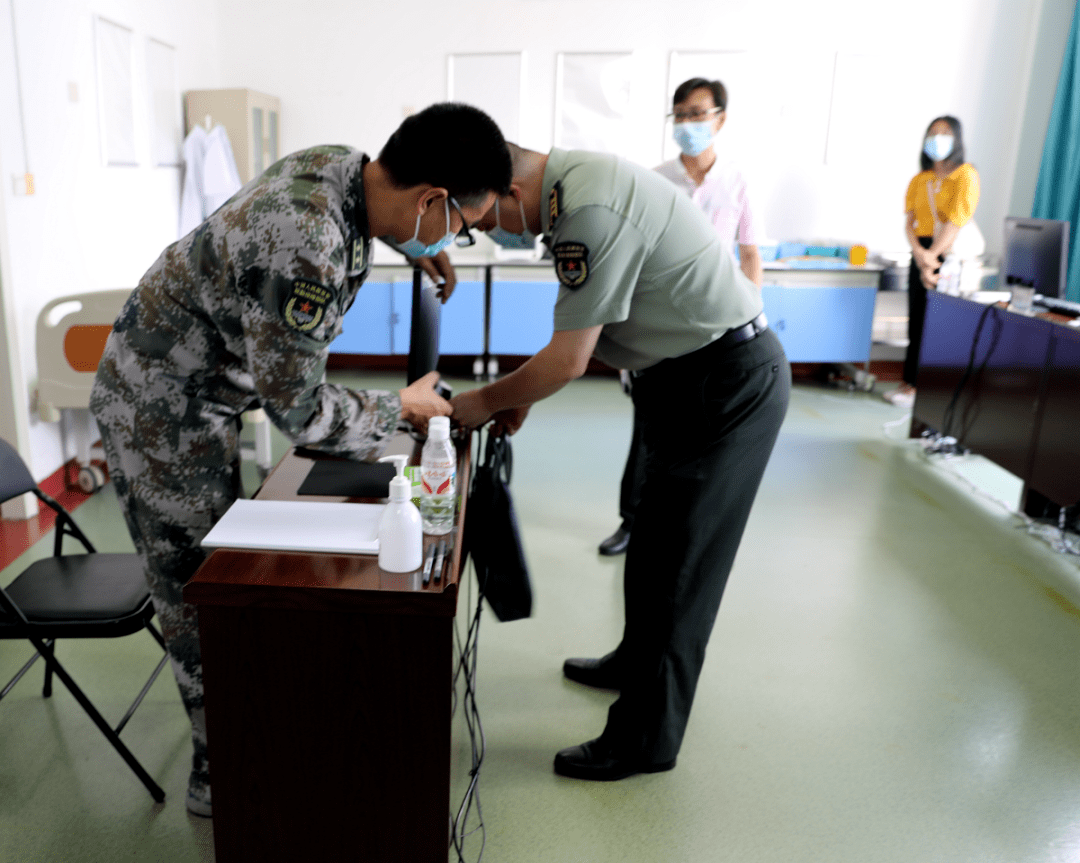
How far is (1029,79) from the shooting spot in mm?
5680

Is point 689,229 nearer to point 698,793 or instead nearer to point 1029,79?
point 698,793

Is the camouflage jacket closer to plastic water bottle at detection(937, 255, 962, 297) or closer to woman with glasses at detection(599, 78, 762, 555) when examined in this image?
woman with glasses at detection(599, 78, 762, 555)

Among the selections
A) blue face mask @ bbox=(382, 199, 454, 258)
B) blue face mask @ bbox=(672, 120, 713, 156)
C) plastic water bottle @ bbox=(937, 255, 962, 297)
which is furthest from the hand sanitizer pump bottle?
plastic water bottle @ bbox=(937, 255, 962, 297)

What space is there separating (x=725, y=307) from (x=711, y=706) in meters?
1.11

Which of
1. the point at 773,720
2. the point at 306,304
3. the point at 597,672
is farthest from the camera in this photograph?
the point at 597,672

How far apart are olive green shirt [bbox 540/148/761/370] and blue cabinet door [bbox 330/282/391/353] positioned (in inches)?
159

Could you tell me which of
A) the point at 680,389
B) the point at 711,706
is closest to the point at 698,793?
the point at 711,706

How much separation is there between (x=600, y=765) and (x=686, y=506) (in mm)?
648

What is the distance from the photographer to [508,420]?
1885 mm

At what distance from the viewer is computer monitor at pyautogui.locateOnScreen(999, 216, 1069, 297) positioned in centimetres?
346

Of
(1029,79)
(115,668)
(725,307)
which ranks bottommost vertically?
(115,668)

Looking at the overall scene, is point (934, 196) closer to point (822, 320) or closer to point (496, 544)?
point (822, 320)

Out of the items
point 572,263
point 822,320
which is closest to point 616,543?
point 572,263

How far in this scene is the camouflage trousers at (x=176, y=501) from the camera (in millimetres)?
1537
